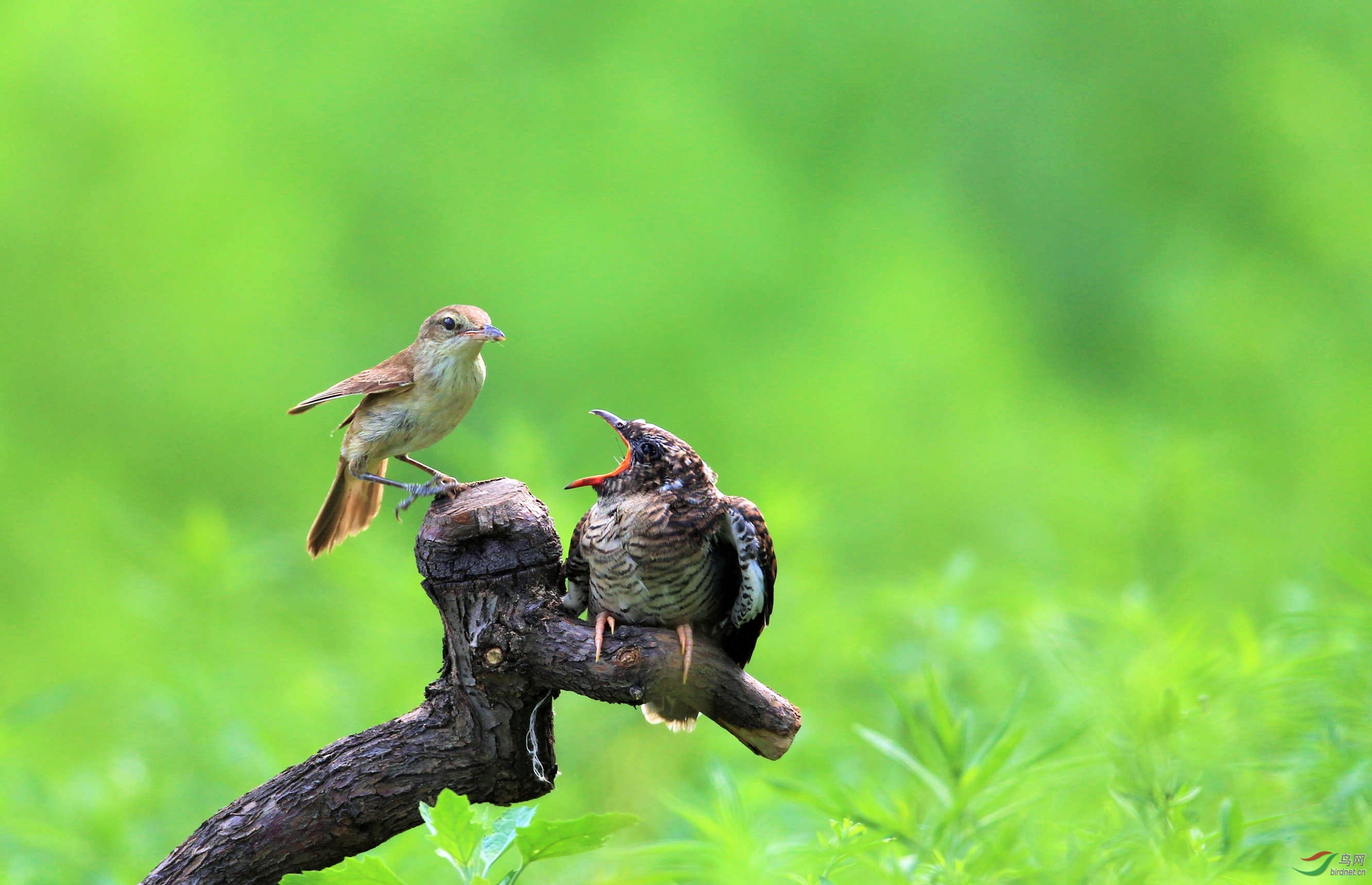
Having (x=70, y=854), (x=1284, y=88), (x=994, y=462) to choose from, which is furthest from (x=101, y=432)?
(x=1284, y=88)

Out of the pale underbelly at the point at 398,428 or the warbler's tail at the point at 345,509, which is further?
the warbler's tail at the point at 345,509

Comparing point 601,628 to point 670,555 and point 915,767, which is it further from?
point 915,767

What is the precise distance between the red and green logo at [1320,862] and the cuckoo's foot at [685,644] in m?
1.04

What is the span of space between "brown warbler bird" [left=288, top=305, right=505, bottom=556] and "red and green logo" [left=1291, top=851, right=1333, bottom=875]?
146 cm

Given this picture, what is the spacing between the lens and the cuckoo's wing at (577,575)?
1844mm

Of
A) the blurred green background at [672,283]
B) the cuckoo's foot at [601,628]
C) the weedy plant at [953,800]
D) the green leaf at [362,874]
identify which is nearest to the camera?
the green leaf at [362,874]

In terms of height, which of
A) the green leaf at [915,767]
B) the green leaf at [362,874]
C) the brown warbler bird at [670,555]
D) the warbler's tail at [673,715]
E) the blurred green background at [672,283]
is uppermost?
the blurred green background at [672,283]

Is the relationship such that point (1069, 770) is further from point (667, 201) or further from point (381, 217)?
point (381, 217)

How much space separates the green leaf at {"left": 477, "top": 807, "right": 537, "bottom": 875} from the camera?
1495 mm

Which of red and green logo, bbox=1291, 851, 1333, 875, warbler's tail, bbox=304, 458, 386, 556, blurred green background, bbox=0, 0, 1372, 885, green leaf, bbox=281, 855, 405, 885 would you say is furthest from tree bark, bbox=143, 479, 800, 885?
blurred green background, bbox=0, 0, 1372, 885

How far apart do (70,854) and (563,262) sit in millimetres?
4029

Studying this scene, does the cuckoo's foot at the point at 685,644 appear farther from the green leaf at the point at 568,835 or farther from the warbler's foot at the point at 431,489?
the warbler's foot at the point at 431,489

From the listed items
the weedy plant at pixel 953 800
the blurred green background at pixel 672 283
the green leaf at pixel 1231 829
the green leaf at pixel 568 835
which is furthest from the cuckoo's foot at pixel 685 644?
the blurred green background at pixel 672 283

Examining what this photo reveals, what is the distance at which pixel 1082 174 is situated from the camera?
7.38m
